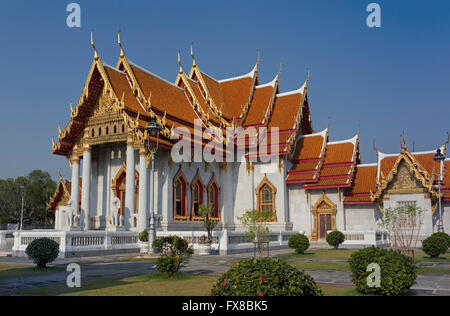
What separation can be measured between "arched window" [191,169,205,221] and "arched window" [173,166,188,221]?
2.85ft

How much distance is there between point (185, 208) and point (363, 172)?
42.7ft

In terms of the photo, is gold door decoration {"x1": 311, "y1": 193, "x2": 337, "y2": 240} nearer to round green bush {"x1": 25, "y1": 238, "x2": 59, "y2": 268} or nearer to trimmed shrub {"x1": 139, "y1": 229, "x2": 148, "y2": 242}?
trimmed shrub {"x1": 139, "y1": 229, "x2": 148, "y2": 242}

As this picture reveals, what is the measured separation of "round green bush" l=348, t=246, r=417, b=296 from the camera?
7363 mm

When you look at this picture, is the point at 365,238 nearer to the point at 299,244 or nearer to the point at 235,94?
the point at 299,244

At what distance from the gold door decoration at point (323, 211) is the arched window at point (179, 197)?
9.18 metres

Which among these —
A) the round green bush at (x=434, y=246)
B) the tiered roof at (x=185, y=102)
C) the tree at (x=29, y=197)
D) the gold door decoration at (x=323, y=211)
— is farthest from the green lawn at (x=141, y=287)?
the tree at (x=29, y=197)

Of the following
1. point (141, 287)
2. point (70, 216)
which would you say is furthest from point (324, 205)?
point (141, 287)

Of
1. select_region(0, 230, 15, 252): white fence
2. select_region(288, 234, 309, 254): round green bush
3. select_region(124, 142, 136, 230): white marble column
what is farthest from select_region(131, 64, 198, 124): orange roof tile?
select_region(288, 234, 309, 254): round green bush

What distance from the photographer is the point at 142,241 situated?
20.6 m

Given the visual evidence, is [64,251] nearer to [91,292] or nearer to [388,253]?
[91,292]

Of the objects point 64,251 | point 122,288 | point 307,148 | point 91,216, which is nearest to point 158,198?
point 91,216

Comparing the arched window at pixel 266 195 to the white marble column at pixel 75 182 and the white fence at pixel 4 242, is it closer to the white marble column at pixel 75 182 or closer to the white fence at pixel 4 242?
the white marble column at pixel 75 182

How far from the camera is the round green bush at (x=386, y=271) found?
736 cm
